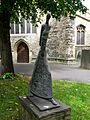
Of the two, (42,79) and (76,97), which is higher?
(42,79)

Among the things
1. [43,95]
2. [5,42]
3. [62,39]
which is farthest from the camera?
[62,39]

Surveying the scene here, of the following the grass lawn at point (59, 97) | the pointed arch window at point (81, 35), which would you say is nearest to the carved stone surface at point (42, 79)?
the grass lawn at point (59, 97)

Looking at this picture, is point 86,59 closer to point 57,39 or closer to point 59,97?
point 57,39

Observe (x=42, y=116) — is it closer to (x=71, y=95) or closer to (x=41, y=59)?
(x=41, y=59)

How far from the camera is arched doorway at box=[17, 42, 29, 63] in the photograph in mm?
23516

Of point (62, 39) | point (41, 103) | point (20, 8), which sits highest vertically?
point (20, 8)

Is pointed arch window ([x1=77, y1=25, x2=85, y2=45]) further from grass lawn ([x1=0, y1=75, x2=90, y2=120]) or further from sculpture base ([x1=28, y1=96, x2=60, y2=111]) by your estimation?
sculpture base ([x1=28, y1=96, x2=60, y2=111])

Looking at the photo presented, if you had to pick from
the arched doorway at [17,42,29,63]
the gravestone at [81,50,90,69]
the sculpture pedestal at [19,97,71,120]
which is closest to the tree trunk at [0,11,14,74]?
the sculpture pedestal at [19,97,71,120]

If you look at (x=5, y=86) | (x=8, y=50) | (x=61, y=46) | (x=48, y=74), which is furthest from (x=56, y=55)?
(x=48, y=74)

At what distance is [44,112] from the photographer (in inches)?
181

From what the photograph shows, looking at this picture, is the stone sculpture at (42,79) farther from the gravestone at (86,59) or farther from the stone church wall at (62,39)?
the stone church wall at (62,39)

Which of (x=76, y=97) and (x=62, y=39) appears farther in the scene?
(x=62, y=39)

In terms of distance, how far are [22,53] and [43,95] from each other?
751 inches

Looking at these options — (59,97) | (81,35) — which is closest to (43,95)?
(59,97)
